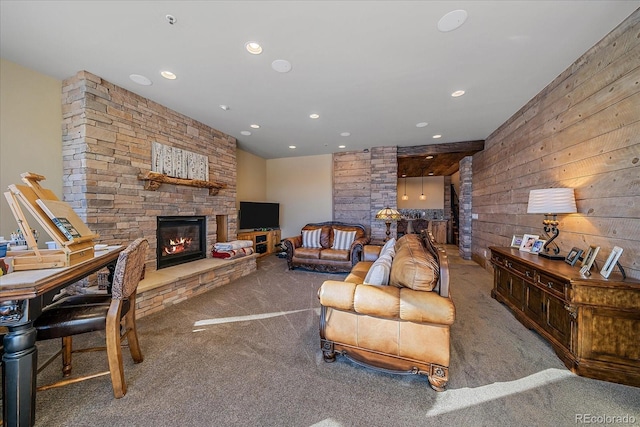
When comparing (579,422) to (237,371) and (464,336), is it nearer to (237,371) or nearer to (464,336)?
(464,336)

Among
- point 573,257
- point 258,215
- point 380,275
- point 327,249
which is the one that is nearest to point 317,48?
point 380,275

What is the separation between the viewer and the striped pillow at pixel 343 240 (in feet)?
15.7

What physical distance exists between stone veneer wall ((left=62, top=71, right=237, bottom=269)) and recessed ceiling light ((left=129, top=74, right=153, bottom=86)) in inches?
15.2

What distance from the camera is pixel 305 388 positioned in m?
1.58

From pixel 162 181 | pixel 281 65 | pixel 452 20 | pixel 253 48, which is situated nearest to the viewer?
pixel 452 20

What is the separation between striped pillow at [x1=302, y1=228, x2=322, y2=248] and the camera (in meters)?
4.96

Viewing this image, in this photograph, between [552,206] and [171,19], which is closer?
[171,19]

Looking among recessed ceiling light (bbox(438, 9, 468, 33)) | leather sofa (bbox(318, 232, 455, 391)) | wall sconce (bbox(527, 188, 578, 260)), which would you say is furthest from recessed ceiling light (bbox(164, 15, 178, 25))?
wall sconce (bbox(527, 188, 578, 260))

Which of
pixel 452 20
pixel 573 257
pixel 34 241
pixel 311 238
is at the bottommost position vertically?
pixel 311 238

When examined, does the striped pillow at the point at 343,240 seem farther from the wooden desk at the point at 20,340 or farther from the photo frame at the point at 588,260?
the wooden desk at the point at 20,340

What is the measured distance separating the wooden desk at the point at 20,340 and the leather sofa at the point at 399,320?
163 centimetres

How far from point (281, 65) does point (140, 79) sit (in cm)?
174

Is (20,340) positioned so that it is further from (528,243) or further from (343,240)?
(528,243)

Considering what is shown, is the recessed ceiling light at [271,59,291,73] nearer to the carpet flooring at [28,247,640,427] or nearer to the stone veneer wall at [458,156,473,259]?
the carpet flooring at [28,247,640,427]
